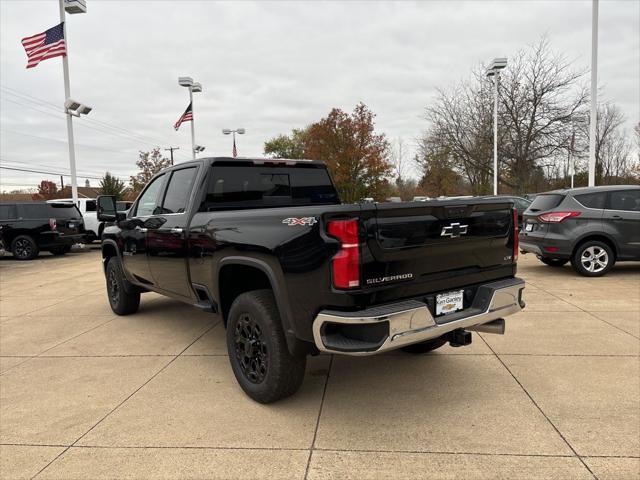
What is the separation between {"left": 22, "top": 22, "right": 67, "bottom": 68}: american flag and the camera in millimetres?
16078

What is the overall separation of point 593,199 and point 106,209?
8144mm

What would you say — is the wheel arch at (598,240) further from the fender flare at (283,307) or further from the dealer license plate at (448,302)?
the fender flare at (283,307)

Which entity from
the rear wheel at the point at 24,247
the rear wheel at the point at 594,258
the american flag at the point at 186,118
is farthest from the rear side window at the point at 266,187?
the american flag at the point at 186,118

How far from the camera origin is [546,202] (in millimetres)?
8898

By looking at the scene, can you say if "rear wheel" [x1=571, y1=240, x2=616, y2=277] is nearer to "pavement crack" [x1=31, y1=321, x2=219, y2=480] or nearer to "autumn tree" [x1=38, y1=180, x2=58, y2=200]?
"pavement crack" [x1=31, y1=321, x2=219, y2=480]

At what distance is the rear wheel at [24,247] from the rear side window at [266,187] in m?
12.4

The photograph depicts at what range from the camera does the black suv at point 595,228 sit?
821cm

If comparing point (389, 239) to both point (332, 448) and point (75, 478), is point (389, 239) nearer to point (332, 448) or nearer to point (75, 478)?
point (332, 448)

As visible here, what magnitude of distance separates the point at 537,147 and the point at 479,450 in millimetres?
29425

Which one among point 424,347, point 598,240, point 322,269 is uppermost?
point 322,269

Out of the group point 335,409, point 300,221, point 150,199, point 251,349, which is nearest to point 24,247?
point 150,199

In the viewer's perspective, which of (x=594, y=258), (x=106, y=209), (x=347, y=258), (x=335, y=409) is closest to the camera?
(x=347, y=258)

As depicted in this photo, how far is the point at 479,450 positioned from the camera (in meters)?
2.82

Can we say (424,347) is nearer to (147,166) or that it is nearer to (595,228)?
(595,228)
